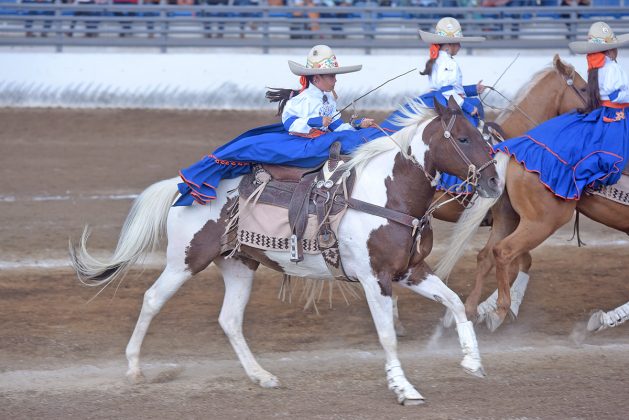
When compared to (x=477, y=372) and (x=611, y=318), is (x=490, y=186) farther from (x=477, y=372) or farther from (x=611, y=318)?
(x=611, y=318)

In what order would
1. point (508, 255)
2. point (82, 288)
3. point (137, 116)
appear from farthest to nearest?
point (137, 116)
point (82, 288)
point (508, 255)

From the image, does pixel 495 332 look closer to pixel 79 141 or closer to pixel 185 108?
pixel 79 141

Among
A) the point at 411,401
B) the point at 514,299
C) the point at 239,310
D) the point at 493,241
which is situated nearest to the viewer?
the point at 411,401

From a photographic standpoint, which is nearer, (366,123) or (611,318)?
(366,123)

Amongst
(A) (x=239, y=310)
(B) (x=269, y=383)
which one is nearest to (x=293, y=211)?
(A) (x=239, y=310)

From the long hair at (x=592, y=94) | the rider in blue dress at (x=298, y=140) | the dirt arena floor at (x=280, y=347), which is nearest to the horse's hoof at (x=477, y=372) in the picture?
the dirt arena floor at (x=280, y=347)

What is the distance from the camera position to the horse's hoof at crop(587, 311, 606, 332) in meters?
7.18

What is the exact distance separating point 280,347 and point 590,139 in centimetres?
286

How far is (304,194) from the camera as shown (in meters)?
6.13

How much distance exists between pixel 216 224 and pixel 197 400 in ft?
4.01

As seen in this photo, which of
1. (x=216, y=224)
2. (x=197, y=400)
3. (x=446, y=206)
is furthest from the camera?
(x=446, y=206)

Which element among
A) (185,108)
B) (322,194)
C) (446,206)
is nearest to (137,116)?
(185,108)

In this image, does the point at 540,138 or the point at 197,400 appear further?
the point at 540,138

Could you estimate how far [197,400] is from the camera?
5.86 metres
